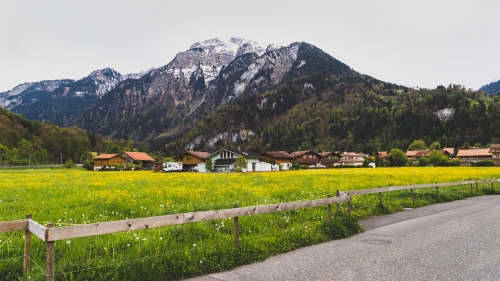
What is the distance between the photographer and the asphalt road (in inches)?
276

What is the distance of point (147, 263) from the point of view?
7.20m

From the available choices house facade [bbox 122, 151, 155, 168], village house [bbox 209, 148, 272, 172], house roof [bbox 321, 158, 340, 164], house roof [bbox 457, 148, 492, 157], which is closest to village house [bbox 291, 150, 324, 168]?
house roof [bbox 321, 158, 340, 164]

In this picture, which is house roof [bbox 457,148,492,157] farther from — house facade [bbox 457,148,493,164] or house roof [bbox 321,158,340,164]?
house roof [bbox 321,158,340,164]

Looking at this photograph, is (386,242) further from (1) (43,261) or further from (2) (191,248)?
(1) (43,261)

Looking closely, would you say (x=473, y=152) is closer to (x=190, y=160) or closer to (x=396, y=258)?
(x=190, y=160)

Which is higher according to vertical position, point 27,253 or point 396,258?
point 27,253

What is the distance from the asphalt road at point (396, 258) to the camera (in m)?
7.00

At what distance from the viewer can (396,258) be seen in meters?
8.19

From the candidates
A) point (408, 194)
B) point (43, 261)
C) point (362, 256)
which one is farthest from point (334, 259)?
point (408, 194)

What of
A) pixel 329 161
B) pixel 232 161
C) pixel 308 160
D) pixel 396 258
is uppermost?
pixel 232 161

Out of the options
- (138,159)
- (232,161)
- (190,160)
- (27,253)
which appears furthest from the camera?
(138,159)

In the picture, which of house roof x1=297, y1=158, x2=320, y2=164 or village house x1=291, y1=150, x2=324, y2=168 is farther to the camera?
village house x1=291, y1=150, x2=324, y2=168

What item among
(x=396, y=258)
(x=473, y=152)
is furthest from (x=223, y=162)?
(x=473, y=152)

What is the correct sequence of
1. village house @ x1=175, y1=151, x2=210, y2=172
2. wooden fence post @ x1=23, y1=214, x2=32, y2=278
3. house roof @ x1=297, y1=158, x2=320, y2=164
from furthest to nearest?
house roof @ x1=297, y1=158, x2=320, y2=164
village house @ x1=175, y1=151, x2=210, y2=172
wooden fence post @ x1=23, y1=214, x2=32, y2=278
